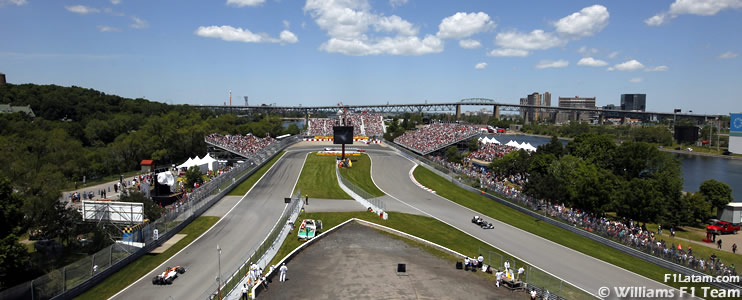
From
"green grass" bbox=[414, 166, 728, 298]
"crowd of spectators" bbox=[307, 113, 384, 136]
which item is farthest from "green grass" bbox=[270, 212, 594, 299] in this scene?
"crowd of spectators" bbox=[307, 113, 384, 136]

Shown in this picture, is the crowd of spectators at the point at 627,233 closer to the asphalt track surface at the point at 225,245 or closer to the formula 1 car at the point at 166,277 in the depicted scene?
the asphalt track surface at the point at 225,245

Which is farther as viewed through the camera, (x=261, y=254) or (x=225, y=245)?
(x=225, y=245)

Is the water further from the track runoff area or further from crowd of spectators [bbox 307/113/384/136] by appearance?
crowd of spectators [bbox 307/113/384/136]

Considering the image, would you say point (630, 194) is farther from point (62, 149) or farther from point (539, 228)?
point (62, 149)

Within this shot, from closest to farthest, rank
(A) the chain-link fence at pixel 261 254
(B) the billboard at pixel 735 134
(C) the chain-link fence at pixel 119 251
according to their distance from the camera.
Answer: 1. (C) the chain-link fence at pixel 119 251
2. (A) the chain-link fence at pixel 261 254
3. (B) the billboard at pixel 735 134

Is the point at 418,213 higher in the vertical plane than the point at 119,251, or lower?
lower

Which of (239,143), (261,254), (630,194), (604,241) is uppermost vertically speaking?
(239,143)

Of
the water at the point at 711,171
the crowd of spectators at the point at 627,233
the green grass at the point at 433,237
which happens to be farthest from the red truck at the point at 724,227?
the green grass at the point at 433,237

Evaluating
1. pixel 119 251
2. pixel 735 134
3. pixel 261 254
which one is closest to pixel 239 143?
pixel 119 251
